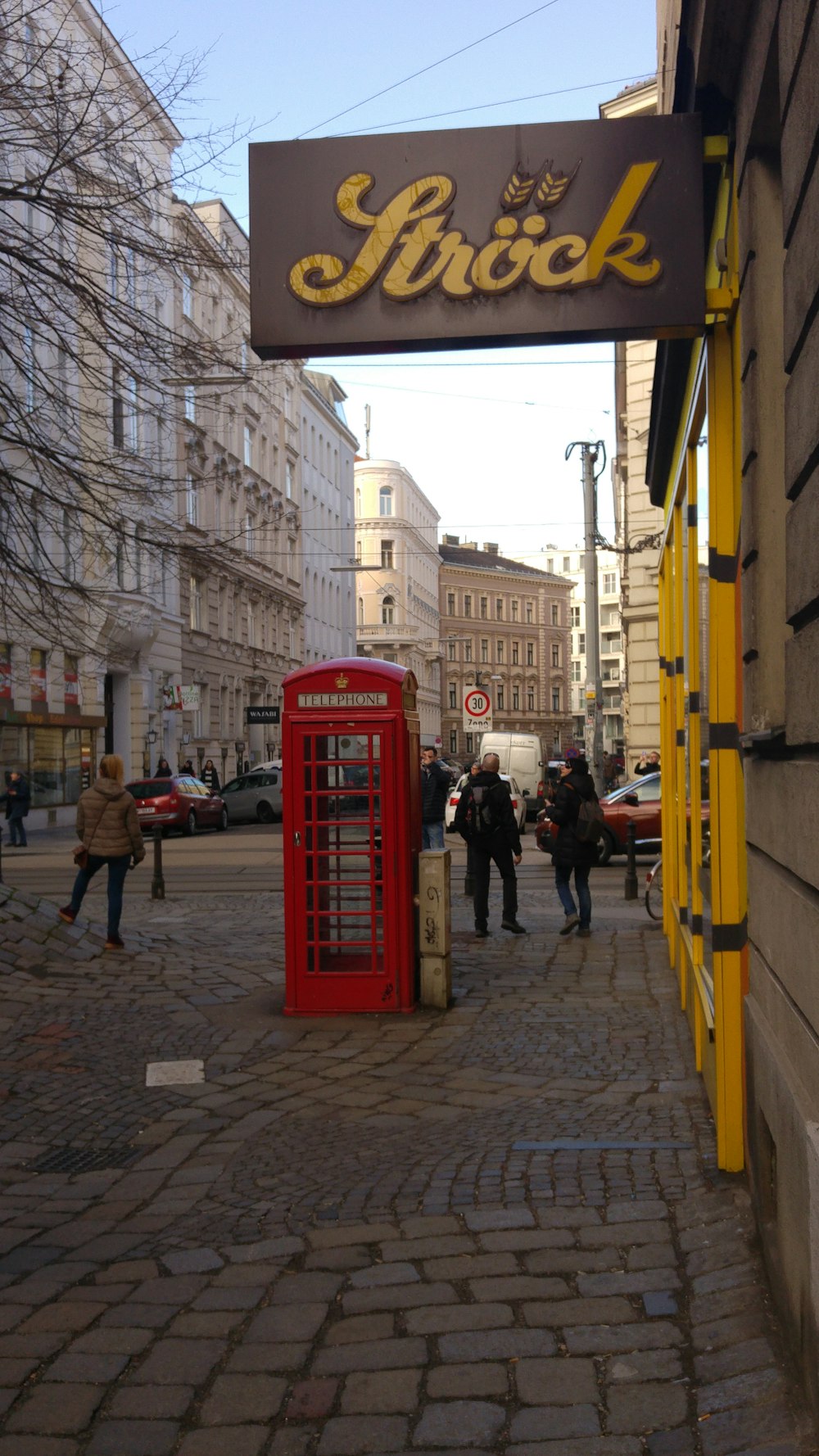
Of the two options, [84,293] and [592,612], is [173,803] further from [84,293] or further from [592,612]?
[84,293]

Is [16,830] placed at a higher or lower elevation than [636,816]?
lower

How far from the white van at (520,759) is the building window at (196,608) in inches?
593

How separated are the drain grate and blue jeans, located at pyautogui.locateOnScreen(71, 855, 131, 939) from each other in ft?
17.7

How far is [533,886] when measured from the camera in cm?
1873

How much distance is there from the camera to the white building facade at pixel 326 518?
74.7 meters

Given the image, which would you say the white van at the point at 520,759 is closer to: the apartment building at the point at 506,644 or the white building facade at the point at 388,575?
the white building facade at the point at 388,575

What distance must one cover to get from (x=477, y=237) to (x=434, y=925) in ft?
17.5

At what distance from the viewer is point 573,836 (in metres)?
12.8

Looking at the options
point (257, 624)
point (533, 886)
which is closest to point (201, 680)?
point (257, 624)

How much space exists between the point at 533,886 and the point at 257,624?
1737 inches

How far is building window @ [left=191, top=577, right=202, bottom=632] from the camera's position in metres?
50.4

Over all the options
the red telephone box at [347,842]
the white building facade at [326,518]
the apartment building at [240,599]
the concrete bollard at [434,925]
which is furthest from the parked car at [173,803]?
the white building facade at [326,518]

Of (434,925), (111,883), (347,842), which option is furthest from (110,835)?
(434,925)

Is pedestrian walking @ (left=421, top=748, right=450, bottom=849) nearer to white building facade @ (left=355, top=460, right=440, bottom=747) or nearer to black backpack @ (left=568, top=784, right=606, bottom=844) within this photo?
black backpack @ (left=568, top=784, right=606, bottom=844)
